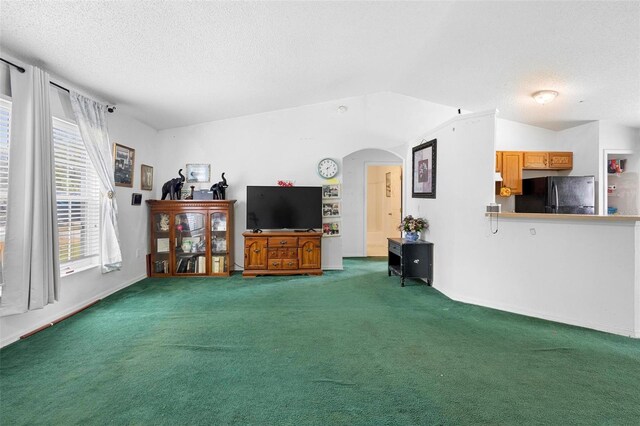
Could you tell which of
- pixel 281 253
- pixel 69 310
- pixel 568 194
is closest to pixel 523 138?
pixel 568 194

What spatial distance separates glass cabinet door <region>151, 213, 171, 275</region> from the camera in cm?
484

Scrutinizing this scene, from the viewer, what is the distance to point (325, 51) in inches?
135

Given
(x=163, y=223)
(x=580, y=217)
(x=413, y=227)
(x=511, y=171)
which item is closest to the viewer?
(x=580, y=217)

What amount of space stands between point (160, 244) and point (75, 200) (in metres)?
1.62

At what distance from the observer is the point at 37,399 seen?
182cm

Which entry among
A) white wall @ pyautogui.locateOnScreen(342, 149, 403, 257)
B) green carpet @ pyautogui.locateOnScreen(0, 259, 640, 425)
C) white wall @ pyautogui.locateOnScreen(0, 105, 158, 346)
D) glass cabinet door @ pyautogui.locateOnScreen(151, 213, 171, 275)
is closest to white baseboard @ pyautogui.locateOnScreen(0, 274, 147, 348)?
white wall @ pyautogui.locateOnScreen(0, 105, 158, 346)

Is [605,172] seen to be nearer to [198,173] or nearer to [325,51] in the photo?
[325,51]

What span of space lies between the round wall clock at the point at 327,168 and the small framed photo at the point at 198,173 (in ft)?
6.42

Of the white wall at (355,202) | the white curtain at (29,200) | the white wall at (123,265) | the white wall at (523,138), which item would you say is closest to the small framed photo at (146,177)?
the white wall at (123,265)

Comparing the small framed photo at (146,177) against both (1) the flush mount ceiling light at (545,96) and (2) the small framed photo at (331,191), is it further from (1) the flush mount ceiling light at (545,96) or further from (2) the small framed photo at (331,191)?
(1) the flush mount ceiling light at (545,96)

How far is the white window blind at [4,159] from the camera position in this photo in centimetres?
245

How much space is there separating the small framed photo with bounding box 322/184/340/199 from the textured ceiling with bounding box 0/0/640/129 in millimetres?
1580

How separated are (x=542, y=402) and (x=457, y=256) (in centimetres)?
214

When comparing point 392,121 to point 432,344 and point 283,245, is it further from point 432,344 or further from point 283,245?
point 432,344
